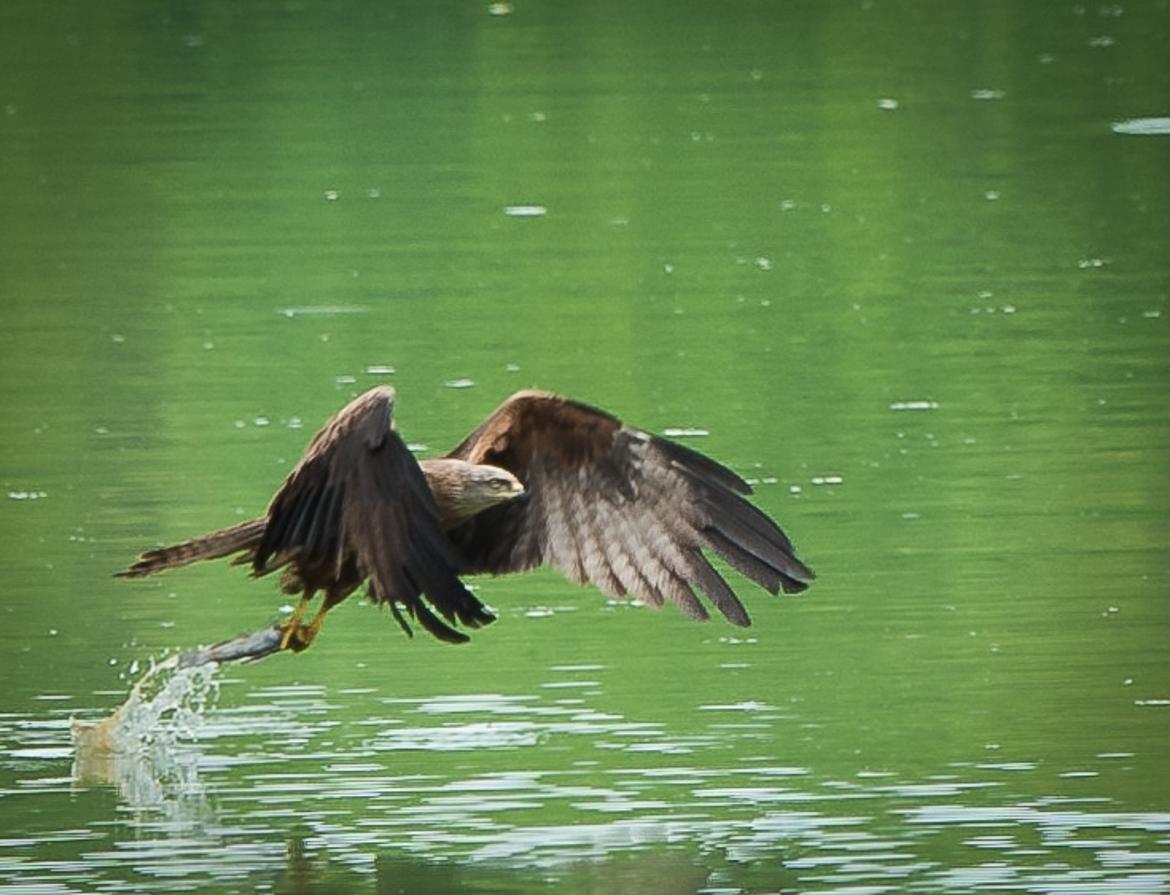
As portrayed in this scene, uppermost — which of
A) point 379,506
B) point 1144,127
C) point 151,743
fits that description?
point 1144,127

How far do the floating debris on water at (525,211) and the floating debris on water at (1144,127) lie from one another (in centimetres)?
488

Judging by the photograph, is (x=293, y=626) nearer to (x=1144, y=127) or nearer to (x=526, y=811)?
(x=526, y=811)

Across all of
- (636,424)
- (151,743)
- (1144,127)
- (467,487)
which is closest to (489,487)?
(467,487)

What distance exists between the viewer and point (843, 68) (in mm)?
33094

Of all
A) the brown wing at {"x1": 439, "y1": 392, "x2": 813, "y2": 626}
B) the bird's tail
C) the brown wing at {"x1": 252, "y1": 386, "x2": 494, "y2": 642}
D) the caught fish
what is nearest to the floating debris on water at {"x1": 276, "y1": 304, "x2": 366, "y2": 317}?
the brown wing at {"x1": 439, "y1": 392, "x2": 813, "y2": 626}

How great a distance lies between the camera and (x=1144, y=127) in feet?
91.2

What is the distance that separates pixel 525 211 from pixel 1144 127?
17.9 feet

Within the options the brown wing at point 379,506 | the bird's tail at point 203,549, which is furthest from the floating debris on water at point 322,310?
the brown wing at point 379,506

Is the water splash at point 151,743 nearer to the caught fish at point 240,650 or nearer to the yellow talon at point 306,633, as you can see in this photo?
the caught fish at point 240,650

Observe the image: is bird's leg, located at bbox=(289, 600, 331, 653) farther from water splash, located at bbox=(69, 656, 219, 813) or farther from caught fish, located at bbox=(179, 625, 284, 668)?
water splash, located at bbox=(69, 656, 219, 813)

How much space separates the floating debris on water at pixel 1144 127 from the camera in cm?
2738

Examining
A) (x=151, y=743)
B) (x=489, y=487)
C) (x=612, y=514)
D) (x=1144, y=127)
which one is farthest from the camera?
(x=1144, y=127)

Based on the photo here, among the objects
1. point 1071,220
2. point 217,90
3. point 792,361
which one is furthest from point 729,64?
point 792,361

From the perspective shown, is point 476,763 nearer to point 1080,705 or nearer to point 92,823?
point 92,823
